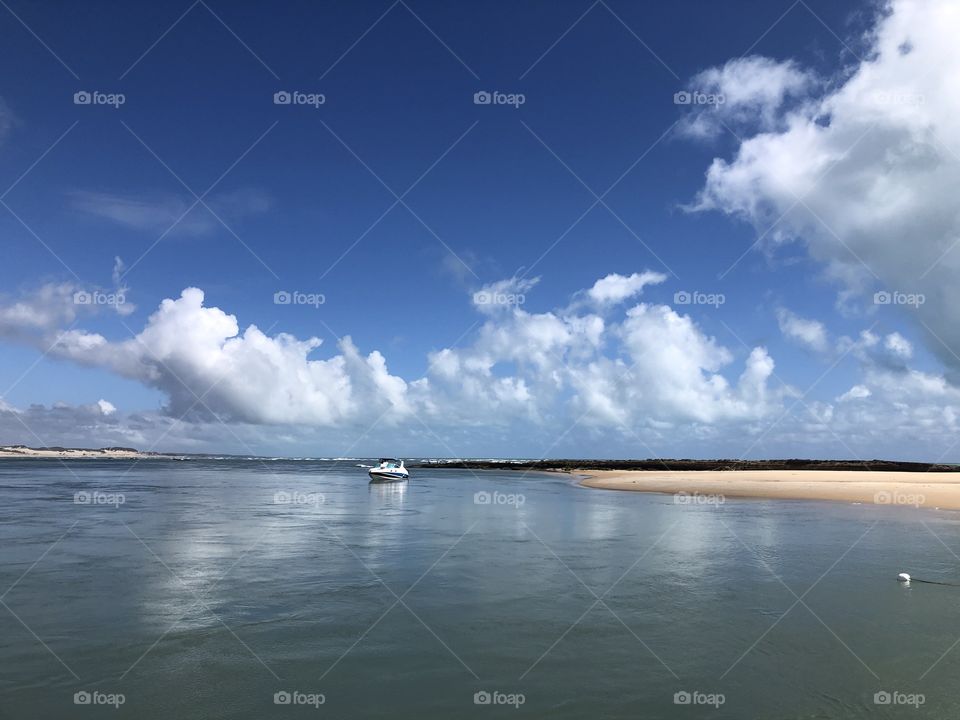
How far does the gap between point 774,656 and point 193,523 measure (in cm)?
2668

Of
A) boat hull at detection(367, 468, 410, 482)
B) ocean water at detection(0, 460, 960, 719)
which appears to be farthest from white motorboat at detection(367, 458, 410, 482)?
ocean water at detection(0, 460, 960, 719)

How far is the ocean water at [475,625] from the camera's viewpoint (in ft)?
31.0

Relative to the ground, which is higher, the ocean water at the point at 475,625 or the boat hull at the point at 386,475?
the boat hull at the point at 386,475

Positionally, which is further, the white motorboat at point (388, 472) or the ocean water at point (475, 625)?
the white motorboat at point (388, 472)

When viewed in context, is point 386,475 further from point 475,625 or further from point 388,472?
point 475,625

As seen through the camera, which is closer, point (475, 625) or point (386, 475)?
point (475, 625)

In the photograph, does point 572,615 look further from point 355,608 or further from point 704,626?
point 355,608

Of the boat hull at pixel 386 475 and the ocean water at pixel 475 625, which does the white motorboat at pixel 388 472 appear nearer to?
the boat hull at pixel 386 475

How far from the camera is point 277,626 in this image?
42.1 ft

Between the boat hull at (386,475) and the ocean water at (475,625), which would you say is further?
→ the boat hull at (386,475)

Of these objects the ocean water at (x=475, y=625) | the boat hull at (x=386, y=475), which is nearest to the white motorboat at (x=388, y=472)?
the boat hull at (x=386, y=475)

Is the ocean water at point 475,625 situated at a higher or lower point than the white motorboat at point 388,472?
lower

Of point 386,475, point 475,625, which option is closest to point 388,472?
point 386,475

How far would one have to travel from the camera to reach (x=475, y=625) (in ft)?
43.1
